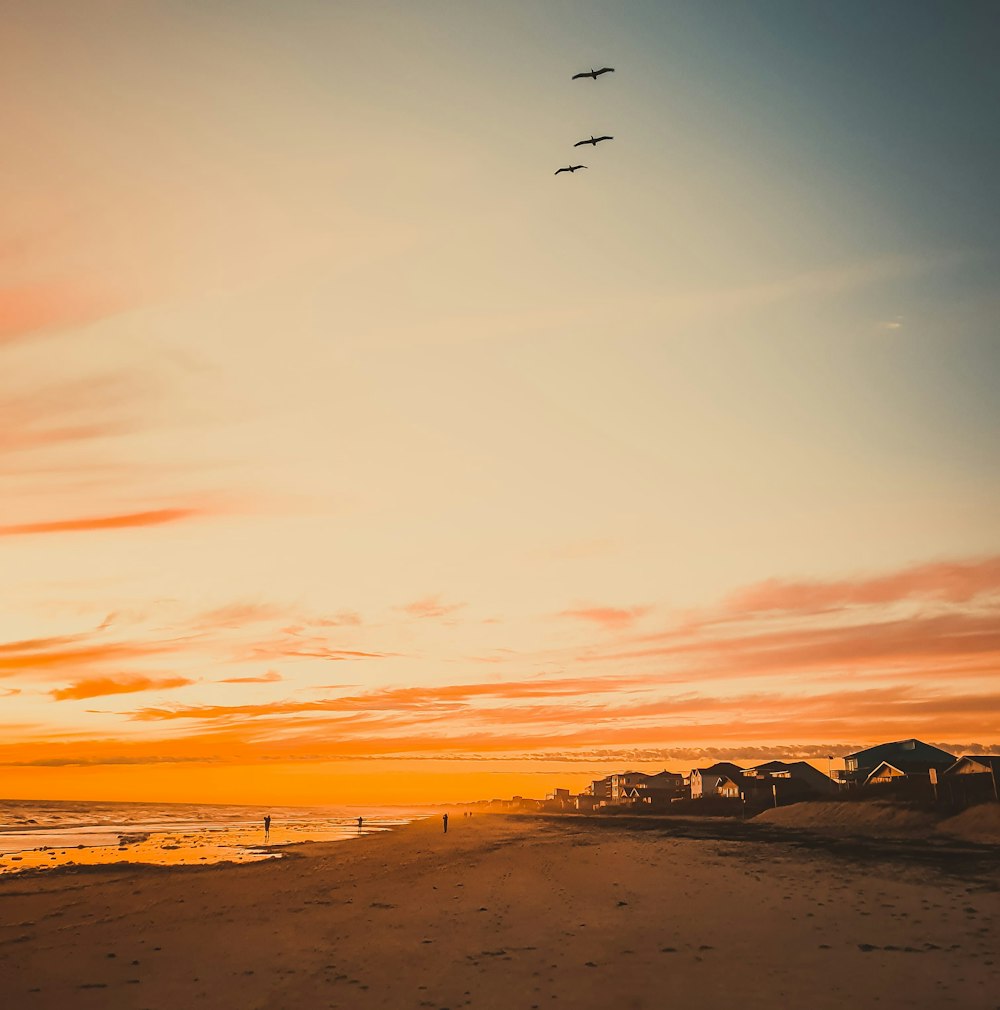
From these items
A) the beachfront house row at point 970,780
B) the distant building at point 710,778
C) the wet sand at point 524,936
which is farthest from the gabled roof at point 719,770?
the wet sand at point 524,936

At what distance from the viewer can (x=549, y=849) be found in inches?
1887

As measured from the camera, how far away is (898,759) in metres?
90.6

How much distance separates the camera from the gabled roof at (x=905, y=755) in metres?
88.8

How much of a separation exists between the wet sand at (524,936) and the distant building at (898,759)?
2252 inches

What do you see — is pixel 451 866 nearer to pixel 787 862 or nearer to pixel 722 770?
pixel 787 862

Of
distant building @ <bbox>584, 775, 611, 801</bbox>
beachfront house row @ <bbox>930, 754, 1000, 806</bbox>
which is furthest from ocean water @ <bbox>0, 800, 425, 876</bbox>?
distant building @ <bbox>584, 775, 611, 801</bbox>

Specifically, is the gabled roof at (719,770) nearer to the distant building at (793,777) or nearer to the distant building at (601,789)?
the distant building at (793,777)

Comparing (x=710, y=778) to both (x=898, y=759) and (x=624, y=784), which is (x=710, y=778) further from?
(x=898, y=759)

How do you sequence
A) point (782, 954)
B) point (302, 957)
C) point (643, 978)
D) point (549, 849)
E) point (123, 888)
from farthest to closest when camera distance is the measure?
point (549, 849)
point (123, 888)
point (302, 957)
point (782, 954)
point (643, 978)

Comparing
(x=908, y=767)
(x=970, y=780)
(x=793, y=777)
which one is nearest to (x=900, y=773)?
(x=908, y=767)

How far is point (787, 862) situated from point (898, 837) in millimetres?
21193

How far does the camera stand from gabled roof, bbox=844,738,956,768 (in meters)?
88.8

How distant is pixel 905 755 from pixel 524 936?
88567mm

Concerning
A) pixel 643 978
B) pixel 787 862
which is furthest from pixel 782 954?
pixel 787 862
